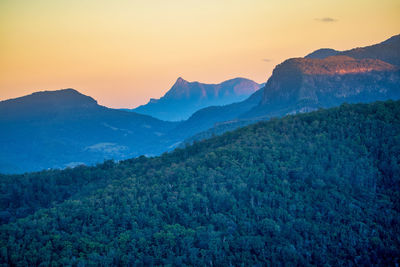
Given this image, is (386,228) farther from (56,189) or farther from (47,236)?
(56,189)

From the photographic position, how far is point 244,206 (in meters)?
82.2

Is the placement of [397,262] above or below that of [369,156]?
below

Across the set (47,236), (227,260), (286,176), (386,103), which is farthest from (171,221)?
(386,103)

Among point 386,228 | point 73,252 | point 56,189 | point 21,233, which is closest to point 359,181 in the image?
point 386,228

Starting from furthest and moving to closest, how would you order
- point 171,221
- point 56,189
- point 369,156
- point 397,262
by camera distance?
point 56,189
point 369,156
point 171,221
point 397,262

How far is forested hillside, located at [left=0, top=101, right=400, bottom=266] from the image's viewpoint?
6612 cm

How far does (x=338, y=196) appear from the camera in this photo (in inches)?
3172

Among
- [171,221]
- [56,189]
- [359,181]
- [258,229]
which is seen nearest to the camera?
[258,229]

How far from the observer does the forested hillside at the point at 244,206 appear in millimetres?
66125

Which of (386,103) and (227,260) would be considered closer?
(227,260)

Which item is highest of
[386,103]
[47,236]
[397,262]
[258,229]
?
[386,103]

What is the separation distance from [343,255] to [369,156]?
35984 millimetres

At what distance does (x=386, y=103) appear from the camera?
372 feet

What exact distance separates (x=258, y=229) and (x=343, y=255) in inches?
644
